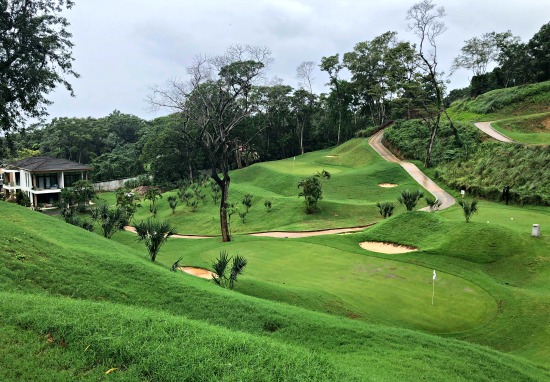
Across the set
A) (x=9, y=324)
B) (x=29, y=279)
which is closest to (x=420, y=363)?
(x=9, y=324)

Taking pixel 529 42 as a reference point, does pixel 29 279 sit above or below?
below

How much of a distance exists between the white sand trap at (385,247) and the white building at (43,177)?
4382 centimetres

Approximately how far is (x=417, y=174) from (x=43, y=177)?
4471 cm

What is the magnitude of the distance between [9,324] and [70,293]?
2434mm

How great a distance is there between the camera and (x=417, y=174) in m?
39.0

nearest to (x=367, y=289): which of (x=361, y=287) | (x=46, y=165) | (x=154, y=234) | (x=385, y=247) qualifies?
(x=361, y=287)

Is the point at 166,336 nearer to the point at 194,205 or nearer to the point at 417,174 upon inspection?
the point at 194,205

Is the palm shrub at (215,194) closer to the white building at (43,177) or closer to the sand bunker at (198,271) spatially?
the white building at (43,177)

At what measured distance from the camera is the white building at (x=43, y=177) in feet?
160

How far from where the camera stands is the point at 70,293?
850 centimetres

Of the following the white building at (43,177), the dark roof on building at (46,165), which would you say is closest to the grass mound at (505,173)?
the dark roof on building at (46,165)

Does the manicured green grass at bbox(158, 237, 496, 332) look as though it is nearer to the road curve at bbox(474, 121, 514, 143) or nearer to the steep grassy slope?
the steep grassy slope

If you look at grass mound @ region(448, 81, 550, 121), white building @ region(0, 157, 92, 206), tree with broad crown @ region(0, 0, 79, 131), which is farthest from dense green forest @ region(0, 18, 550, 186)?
tree with broad crown @ region(0, 0, 79, 131)

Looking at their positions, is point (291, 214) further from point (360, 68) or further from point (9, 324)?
point (360, 68)
